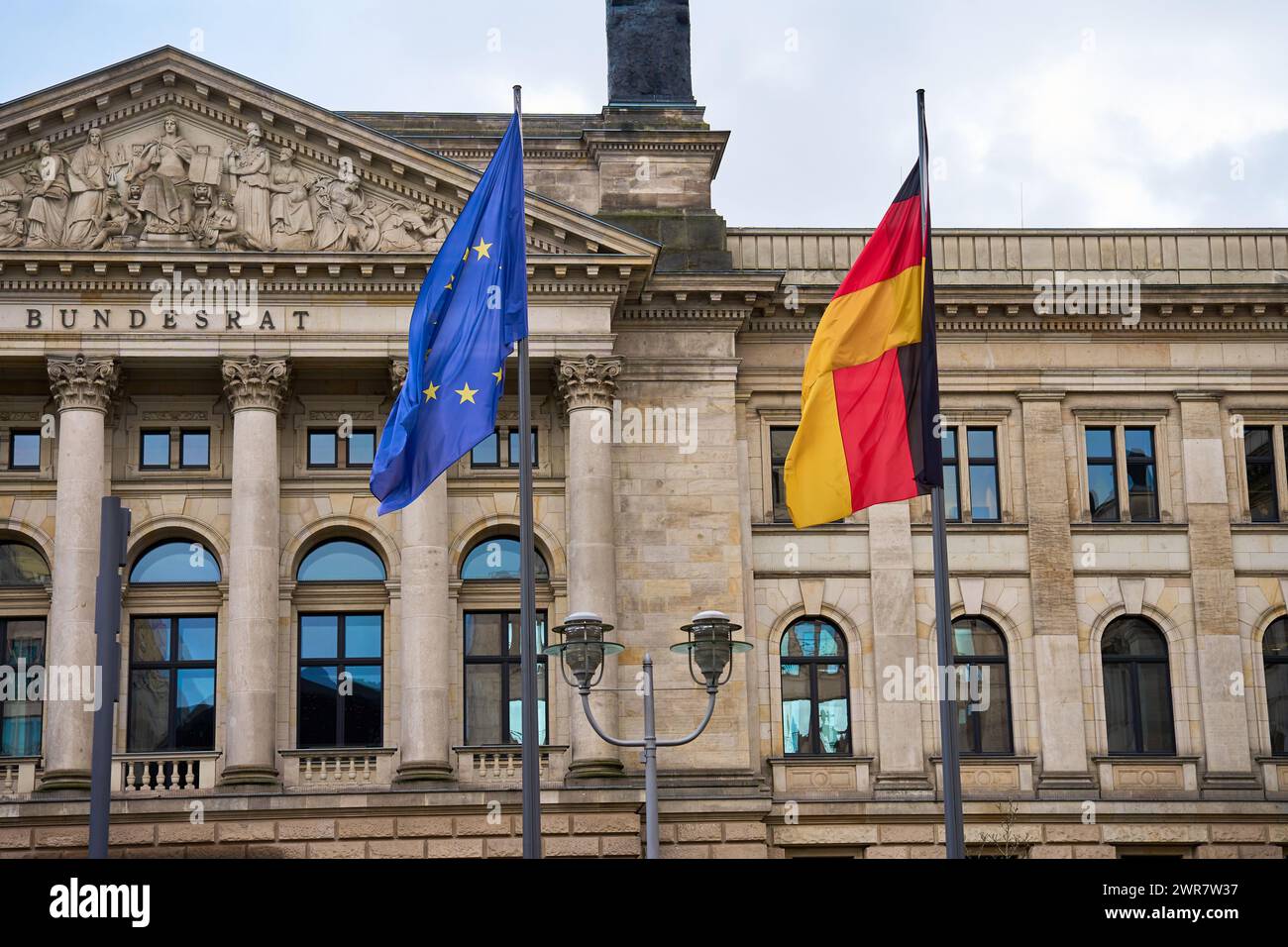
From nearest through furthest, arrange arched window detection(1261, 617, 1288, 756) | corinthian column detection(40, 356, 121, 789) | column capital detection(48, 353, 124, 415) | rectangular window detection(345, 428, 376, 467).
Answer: corinthian column detection(40, 356, 121, 789) < column capital detection(48, 353, 124, 415) < rectangular window detection(345, 428, 376, 467) < arched window detection(1261, 617, 1288, 756)

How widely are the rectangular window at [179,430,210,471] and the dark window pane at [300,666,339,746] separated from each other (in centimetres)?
484

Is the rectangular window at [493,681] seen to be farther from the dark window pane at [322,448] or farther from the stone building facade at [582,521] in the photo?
the dark window pane at [322,448]

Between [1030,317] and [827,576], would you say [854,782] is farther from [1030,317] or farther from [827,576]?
[1030,317]

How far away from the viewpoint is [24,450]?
39.3 m

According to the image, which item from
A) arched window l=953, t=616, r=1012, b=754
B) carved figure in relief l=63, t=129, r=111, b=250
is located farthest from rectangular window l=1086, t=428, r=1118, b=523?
carved figure in relief l=63, t=129, r=111, b=250

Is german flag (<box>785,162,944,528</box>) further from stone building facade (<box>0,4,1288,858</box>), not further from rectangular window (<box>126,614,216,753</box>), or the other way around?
rectangular window (<box>126,614,216,753</box>)

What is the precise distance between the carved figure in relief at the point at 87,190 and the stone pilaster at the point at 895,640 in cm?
1692

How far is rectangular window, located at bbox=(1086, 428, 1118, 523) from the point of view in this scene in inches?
1640

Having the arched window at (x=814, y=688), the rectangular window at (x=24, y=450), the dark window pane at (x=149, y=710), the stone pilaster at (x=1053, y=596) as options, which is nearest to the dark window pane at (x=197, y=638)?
the dark window pane at (x=149, y=710)

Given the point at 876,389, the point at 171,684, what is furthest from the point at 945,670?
the point at 171,684

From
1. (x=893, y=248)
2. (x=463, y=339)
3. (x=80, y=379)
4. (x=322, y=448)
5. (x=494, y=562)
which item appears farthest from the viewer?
(x=322, y=448)

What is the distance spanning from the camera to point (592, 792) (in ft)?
118

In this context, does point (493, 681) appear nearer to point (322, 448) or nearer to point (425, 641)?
point (425, 641)

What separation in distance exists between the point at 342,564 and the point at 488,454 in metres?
3.78
